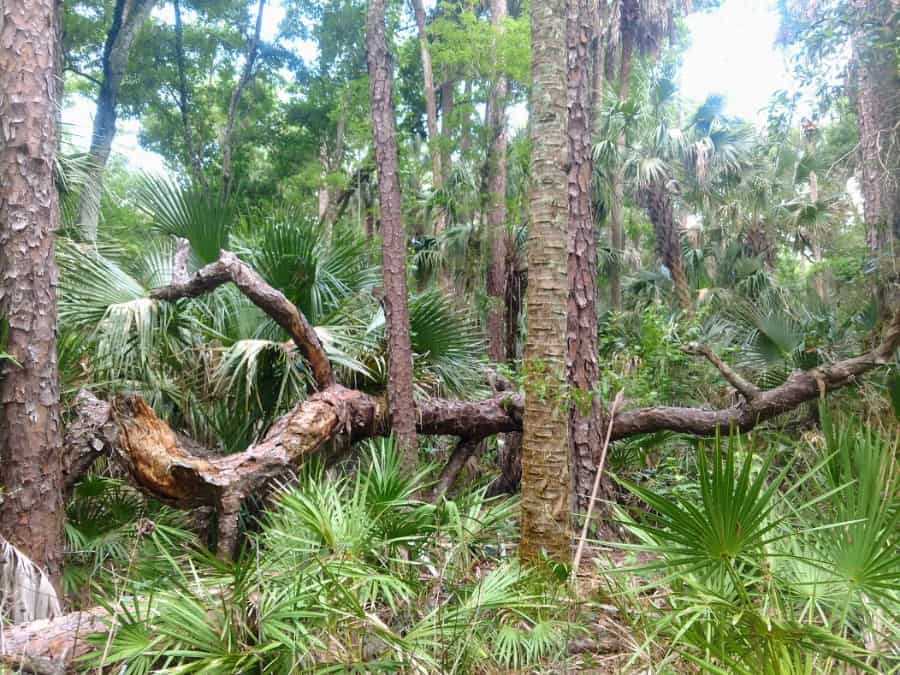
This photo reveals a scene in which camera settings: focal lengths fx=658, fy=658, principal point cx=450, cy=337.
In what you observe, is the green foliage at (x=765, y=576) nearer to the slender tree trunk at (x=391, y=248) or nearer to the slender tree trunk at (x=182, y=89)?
the slender tree trunk at (x=391, y=248)

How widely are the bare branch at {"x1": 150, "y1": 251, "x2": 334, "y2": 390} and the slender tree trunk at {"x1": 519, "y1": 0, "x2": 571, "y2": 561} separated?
1.92 m

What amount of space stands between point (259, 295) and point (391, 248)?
4.11ft

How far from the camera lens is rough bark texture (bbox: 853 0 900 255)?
6.59 m

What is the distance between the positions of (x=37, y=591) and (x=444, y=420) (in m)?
3.34

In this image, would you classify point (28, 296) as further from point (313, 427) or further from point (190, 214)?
point (313, 427)

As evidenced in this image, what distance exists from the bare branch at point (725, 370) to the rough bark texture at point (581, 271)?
2.59 ft

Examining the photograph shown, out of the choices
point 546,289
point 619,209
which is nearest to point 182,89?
point 619,209

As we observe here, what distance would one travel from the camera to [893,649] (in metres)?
2.45

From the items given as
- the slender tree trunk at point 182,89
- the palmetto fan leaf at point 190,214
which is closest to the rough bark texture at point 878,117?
the palmetto fan leaf at point 190,214

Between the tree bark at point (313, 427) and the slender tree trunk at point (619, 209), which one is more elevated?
the slender tree trunk at point (619, 209)

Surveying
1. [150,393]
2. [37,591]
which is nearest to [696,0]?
[150,393]

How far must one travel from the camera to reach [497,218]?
11281 mm

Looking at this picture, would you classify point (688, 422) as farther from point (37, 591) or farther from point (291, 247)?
point (37, 591)

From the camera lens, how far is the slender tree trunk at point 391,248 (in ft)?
17.5
